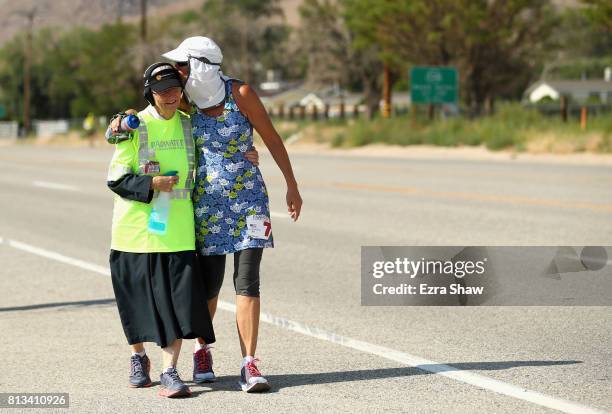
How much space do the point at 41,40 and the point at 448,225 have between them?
5352 inches

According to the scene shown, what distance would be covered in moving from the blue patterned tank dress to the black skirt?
0.68 feet

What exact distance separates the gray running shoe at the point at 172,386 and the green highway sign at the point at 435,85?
35.0 metres

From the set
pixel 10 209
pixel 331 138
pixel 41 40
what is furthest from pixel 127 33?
pixel 10 209

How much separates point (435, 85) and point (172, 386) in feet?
117

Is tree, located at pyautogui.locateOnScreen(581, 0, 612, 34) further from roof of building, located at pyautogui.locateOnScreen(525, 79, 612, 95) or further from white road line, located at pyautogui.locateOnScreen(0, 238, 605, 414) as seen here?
roof of building, located at pyautogui.locateOnScreen(525, 79, 612, 95)

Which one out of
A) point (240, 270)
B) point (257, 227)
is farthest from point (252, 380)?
point (257, 227)

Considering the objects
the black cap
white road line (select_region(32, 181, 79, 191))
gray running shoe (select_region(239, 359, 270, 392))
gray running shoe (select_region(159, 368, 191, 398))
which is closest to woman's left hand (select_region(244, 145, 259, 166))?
the black cap

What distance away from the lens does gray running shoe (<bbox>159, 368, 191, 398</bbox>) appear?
6.14 metres

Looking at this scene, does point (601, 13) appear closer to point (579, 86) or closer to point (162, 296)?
point (162, 296)

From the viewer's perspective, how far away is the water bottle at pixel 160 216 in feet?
20.3

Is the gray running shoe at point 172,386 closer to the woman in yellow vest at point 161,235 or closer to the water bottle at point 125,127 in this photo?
the woman in yellow vest at point 161,235

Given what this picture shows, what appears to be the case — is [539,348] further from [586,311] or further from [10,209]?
[10,209]

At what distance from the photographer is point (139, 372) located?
21.0 feet

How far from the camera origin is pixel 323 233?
14266 millimetres
